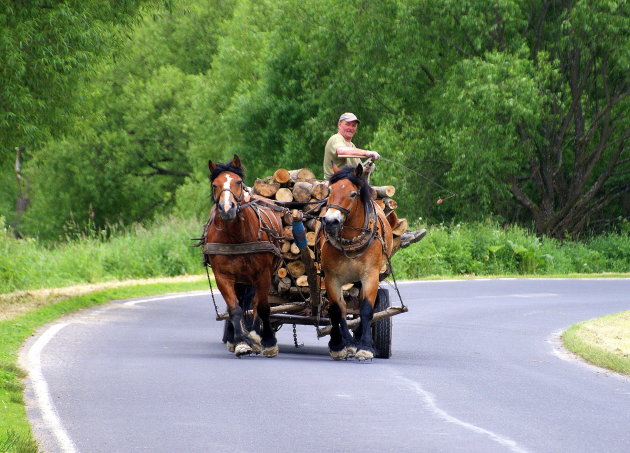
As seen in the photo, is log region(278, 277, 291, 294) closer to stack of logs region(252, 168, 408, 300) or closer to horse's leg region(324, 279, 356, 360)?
stack of logs region(252, 168, 408, 300)

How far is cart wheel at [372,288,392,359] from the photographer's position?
14.1 meters

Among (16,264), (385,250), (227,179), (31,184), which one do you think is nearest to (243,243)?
(227,179)

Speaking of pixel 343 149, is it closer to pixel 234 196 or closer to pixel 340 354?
pixel 234 196

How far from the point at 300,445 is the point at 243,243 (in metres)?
5.10

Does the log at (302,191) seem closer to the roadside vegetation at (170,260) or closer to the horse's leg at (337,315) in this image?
the horse's leg at (337,315)

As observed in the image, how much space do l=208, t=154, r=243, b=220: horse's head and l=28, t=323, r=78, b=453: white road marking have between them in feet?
8.18

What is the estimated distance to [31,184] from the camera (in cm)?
6888

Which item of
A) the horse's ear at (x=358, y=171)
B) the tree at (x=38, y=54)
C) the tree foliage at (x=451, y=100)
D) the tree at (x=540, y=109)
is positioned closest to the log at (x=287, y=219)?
the horse's ear at (x=358, y=171)

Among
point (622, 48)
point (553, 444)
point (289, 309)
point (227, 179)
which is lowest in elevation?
point (553, 444)

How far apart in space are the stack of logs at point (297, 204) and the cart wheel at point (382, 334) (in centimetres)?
30

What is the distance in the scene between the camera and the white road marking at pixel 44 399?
28.1 feet

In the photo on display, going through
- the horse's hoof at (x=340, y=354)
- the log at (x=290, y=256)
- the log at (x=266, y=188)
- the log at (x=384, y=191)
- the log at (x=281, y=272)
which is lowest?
A: the horse's hoof at (x=340, y=354)

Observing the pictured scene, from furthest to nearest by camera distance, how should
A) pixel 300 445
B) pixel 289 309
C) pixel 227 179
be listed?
pixel 289 309 → pixel 227 179 → pixel 300 445

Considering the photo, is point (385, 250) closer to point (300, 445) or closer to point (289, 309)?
point (289, 309)
